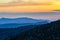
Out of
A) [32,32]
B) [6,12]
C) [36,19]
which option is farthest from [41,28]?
[6,12]

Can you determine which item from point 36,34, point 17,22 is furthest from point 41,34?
point 17,22

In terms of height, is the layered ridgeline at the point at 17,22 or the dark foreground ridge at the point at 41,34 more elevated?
the dark foreground ridge at the point at 41,34

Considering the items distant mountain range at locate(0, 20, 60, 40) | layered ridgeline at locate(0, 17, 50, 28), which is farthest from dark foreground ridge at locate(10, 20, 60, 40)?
layered ridgeline at locate(0, 17, 50, 28)

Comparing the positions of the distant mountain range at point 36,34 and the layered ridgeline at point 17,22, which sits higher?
the distant mountain range at point 36,34

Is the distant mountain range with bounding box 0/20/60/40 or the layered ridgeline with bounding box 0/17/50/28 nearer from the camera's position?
the distant mountain range with bounding box 0/20/60/40

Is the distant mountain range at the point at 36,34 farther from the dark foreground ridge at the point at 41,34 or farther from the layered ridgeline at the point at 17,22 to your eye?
the layered ridgeline at the point at 17,22

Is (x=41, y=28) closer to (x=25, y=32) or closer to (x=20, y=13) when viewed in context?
(x=25, y=32)

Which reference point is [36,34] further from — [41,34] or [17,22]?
[17,22]

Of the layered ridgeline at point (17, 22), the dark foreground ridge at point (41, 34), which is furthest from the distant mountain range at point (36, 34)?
the layered ridgeline at point (17, 22)

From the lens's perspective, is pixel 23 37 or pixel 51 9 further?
pixel 51 9

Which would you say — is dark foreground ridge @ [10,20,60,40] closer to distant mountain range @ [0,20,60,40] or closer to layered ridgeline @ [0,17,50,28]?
distant mountain range @ [0,20,60,40]

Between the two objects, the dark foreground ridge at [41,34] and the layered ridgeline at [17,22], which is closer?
the dark foreground ridge at [41,34]
